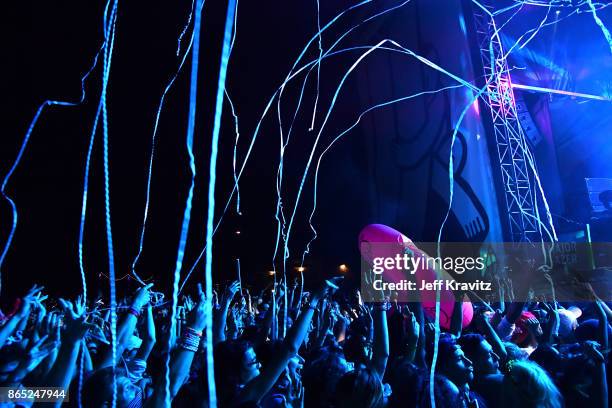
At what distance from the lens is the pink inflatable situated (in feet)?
17.1

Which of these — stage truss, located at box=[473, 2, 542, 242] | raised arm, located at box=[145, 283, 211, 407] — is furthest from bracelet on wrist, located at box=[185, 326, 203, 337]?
stage truss, located at box=[473, 2, 542, 242]

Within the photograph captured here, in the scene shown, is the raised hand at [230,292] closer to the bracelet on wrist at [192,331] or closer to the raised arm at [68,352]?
the bracelet on wrist at [192,331]

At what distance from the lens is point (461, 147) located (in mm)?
→ 11680

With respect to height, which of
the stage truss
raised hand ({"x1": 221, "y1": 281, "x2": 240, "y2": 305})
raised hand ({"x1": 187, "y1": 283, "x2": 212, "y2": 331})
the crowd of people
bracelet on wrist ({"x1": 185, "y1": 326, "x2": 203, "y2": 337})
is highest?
the stage truss

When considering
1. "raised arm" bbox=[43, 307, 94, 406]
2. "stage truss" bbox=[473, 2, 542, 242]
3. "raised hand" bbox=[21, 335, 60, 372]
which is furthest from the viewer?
"stage truss" bbox=[473, 2, 542, 242]

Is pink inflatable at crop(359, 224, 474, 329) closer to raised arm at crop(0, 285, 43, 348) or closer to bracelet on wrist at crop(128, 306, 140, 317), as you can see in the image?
bracelet on wrist at crop(128, 306, 140, 317)

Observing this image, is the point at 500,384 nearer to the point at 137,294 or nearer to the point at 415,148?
the point at 137,294

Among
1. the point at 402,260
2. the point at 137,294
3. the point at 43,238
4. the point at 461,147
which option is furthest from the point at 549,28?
the point at 43,238

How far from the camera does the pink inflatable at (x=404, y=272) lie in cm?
520

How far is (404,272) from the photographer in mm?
5941

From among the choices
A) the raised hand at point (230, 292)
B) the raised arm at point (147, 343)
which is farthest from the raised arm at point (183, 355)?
the raised hand at point (230, 292)

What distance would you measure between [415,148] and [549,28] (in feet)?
17.6

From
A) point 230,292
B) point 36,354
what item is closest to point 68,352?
point 36,354

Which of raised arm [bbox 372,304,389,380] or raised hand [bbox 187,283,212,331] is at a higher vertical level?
raised hand [bbox 187,283,212,331]
